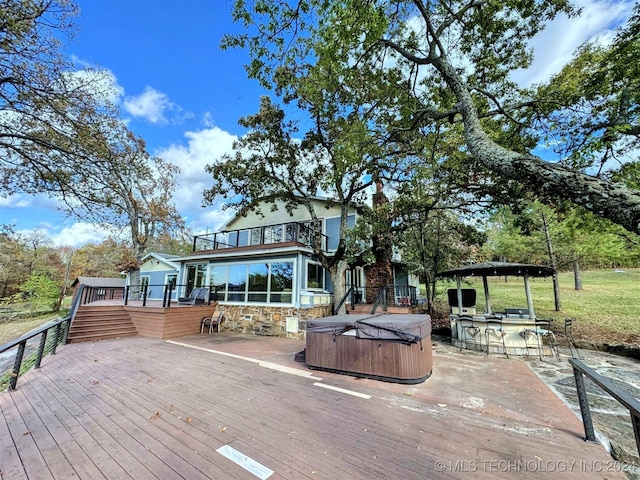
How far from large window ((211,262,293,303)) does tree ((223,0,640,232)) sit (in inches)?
264

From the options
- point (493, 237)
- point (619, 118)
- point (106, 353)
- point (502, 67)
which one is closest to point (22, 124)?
point (106, 353)

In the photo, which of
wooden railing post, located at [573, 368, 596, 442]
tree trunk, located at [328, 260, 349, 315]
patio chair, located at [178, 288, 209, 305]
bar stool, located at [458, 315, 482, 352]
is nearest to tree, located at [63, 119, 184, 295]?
patio chair, located at [178, 288, 209, 305]

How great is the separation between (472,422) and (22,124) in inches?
427

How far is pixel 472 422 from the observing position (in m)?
3.28

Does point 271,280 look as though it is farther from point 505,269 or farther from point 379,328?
point 505,269

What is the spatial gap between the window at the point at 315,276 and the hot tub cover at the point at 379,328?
218 inches

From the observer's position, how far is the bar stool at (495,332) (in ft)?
23.5

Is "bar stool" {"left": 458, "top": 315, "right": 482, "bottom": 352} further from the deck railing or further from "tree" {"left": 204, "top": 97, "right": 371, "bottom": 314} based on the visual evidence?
"tree" {"left": 204, "top": 97, "right": 371, "bottom": 314}

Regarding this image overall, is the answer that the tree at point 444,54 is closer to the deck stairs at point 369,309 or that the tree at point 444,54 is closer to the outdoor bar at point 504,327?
the outdoor bar at point 504,327

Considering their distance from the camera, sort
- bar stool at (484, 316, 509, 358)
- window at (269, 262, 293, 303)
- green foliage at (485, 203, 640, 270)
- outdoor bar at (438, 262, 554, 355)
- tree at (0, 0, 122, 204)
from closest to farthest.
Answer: tree at (0, 0, 122, 204), outdoor bar at (438, 262, 554, 355), bar stool at (484, 316, 509, 358), green foliage at (485, 203, 640, 270), window at (269, 262, 293, 303)

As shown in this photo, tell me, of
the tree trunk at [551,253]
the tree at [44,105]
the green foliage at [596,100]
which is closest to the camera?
the tree at [44,105]

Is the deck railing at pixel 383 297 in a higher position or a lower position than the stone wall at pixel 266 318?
higher

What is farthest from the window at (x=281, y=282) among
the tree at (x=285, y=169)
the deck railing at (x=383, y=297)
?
the deck railing at (x=383, y=297)

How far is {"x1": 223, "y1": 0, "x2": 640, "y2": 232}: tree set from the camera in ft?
10.3
